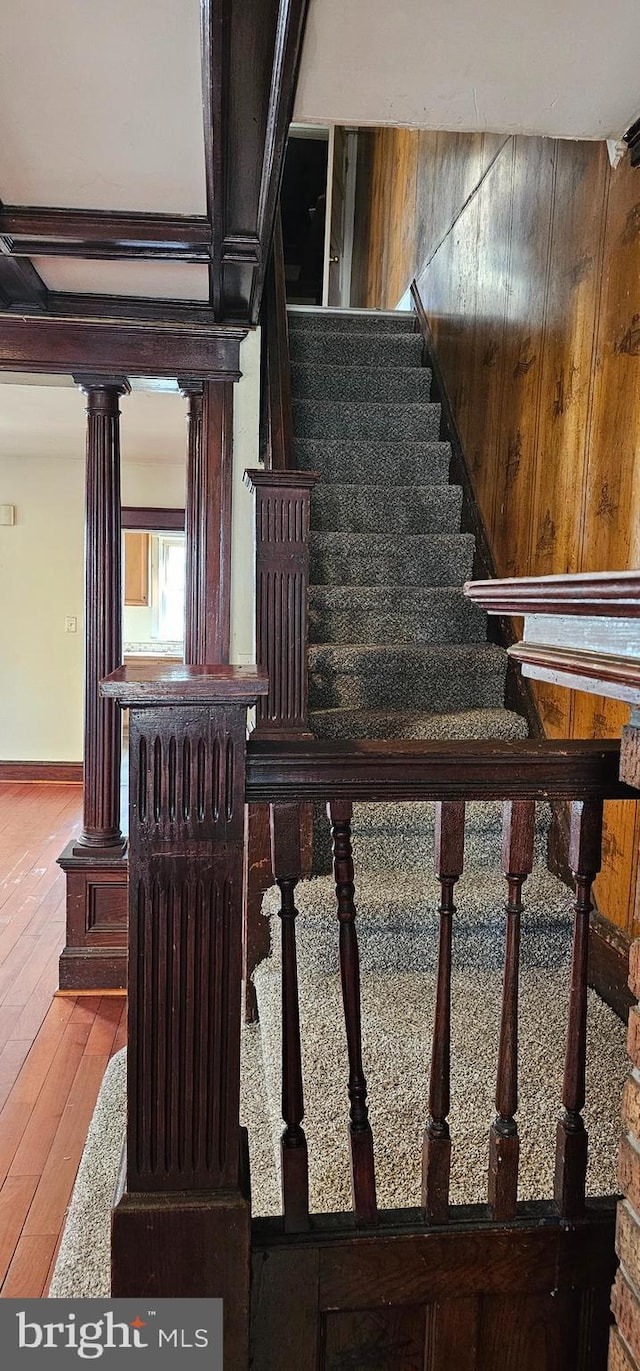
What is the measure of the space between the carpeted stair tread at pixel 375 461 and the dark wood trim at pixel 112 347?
747 mm

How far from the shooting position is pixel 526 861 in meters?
1.18

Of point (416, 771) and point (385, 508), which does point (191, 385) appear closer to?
point (385, 508)

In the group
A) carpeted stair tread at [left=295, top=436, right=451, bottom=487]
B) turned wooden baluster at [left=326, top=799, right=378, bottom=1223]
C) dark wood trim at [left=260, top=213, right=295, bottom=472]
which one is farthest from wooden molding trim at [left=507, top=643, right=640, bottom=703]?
carpeted stair tread at [left=295, top=436, right=451, bottom=487]

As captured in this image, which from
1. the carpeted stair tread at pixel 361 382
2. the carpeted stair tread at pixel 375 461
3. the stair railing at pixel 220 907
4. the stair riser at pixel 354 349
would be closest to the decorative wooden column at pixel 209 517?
the carpeted stair tread at pixel 375 461

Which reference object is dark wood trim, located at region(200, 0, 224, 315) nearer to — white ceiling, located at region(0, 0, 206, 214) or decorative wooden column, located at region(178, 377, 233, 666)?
white ceiling, located at region(0, 0, 206, 214)

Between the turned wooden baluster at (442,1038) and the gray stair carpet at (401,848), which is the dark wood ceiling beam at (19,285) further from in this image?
the turned wooden baluster at (442,1038)

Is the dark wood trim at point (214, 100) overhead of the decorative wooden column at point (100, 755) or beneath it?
overhead

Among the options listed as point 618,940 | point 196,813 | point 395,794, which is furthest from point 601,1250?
point 618,940

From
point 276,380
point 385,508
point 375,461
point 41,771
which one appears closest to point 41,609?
point 41,771

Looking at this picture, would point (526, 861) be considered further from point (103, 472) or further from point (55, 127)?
point (103, 472)

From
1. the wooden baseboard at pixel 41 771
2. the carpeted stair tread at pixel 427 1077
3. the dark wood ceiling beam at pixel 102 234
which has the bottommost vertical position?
the wooden baseboard at pixel 41 771

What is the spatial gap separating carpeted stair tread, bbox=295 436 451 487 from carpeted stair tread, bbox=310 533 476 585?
456mm

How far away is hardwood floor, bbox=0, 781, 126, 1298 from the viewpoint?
2.00 meters

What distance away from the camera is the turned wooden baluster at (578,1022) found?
1.18 meters
